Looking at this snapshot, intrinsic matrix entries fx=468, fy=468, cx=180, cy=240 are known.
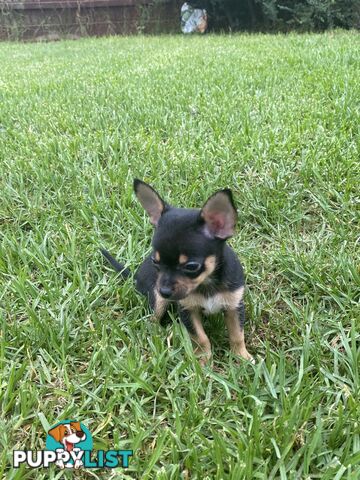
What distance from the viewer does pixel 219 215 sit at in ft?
6.87

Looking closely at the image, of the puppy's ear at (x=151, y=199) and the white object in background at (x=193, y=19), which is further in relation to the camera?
the white object in background at (x=193, y=19)

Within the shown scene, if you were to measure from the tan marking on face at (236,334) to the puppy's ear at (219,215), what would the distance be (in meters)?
0.38

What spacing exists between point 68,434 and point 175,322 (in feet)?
2.44

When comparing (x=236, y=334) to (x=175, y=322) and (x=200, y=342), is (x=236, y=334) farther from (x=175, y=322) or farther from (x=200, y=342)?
(x=175, y=322)

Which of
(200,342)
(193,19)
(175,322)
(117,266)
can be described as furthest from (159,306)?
(193,19)

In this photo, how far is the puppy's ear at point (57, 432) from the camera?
180 centimetres

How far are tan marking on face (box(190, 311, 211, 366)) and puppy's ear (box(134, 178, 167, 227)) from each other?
0.52 metres

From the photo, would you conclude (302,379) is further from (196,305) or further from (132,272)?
(132,272)

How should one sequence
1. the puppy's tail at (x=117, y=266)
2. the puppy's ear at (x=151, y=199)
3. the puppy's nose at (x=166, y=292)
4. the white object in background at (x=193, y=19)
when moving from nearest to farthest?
the puppy's nose at (x=166, y=292) → the puppy's ear at (x=151, y=199) → the puppy's tail at (x=117, y=266) → the white object in background at (x=193, y=19)

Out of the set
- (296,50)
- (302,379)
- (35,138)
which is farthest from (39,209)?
(296,50)

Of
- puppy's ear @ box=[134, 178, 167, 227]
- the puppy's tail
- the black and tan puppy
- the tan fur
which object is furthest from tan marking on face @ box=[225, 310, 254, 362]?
the puppy's tail

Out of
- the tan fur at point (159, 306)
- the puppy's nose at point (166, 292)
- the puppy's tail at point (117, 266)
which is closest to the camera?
the puppy's nose at point (166, 292)

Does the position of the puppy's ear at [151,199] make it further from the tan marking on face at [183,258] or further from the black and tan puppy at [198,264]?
the tan marking on face at [183,258]

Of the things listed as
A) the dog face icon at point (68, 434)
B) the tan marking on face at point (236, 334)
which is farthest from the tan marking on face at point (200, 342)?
the dog face icon at point (68, 434)
